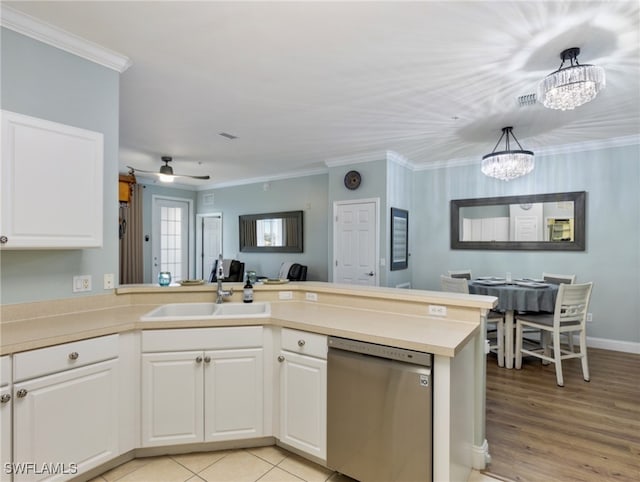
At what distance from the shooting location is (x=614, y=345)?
14.2 ft

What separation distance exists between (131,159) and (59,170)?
12.5 feet

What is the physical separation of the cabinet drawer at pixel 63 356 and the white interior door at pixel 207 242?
5793 millimetres

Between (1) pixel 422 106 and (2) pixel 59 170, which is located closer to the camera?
(2) pixel 59 170

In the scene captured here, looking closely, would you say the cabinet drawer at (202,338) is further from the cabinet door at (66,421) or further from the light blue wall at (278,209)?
the light blue wall at (278,209)

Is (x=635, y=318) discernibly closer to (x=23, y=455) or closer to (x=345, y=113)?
(x=345, y=113)

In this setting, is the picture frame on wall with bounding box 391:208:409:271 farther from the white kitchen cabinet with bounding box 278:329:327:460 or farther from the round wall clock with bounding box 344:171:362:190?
the white kitchen cabinet with bounding box 278:329:327:460

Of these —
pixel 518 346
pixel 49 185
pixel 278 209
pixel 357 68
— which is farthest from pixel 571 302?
pixel 278 209

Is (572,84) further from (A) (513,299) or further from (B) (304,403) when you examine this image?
(B) (304,403)

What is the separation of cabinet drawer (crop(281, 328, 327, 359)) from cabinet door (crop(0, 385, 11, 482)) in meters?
1.37

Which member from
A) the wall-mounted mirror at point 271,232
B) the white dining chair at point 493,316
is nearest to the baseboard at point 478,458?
the white dining chair at point 493,316

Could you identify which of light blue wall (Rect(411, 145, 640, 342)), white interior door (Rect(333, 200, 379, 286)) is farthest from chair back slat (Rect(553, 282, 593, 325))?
white interior door (Rect(333, 200, 379, 286))

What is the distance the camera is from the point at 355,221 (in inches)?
207

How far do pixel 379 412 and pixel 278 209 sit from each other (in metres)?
5.36

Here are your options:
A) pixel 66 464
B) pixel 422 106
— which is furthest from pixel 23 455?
pixel 422 106
